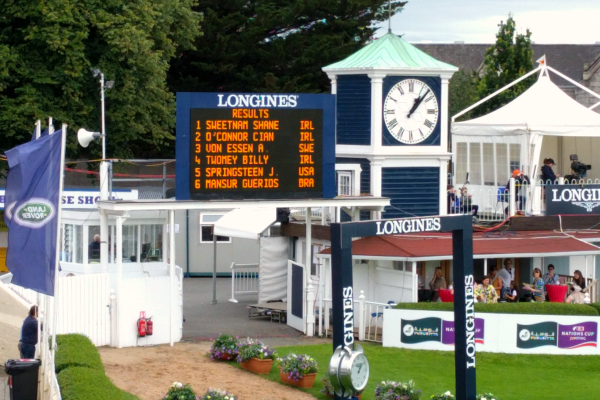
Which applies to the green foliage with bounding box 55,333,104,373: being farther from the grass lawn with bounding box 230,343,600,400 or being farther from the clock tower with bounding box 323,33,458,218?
the clock tower with bounding box 323,33,458,218

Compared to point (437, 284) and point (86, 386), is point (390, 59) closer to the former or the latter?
point (437, 284)

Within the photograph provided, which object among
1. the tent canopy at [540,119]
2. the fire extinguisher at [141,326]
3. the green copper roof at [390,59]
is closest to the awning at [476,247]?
the tent canopy at [540,119]

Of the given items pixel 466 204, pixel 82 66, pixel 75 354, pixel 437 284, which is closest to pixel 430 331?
pixel 437 284

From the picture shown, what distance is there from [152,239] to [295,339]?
13.4 ft

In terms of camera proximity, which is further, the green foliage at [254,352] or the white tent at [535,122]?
the white tent at [535,122]

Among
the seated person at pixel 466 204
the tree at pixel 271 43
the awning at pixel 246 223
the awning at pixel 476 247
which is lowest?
the awning at pixel 476 247

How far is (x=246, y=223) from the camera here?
1125 inches

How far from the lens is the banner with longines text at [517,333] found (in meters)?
22.5

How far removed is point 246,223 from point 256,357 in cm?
859

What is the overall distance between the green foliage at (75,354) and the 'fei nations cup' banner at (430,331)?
7.09m

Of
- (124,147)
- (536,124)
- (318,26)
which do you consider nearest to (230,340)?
(536,124)

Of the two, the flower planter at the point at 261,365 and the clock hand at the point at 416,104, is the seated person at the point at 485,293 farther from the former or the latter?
the flower planter at the point at 261,365

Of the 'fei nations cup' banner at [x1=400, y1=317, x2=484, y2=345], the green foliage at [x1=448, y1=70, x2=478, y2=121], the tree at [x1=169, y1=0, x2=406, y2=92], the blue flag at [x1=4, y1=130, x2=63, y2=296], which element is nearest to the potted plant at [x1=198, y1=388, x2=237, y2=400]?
the blue flag at [x1=4, y1=130, x2=63, y2=296]

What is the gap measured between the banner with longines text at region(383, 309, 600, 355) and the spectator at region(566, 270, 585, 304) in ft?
6.73
